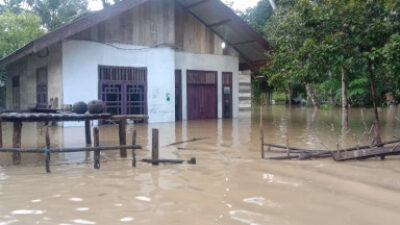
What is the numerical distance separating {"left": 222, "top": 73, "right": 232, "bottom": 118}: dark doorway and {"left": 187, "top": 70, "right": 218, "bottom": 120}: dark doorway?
1.60ft

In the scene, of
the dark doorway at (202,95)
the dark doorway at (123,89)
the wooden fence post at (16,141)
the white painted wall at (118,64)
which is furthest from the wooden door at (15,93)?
the wooden fence post at (16,141)

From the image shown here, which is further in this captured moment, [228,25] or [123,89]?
[228,25]

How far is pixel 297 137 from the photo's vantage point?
1043 centimetres

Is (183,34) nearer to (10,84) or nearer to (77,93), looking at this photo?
(77,93)

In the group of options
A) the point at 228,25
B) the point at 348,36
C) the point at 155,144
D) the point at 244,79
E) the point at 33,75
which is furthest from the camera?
the point at 244,79

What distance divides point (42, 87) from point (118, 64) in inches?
139

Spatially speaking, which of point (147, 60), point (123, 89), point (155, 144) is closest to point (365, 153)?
point (155, 144)

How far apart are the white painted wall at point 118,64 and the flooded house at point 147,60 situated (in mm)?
36

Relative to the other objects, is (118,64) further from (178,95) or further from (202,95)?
(202,95)

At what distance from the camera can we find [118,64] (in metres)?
15.0

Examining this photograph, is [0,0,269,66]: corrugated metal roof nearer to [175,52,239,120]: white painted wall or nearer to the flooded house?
the flooded house

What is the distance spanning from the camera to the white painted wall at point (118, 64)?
549 inches

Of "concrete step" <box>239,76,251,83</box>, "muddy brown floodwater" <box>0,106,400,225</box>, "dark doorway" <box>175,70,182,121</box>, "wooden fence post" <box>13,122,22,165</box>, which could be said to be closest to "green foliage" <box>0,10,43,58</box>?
"dark doorway" <box>175,70,182,121</box>

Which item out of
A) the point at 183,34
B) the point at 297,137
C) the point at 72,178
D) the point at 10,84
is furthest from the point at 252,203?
the point at 10,84
